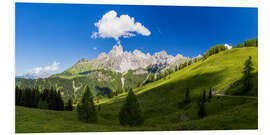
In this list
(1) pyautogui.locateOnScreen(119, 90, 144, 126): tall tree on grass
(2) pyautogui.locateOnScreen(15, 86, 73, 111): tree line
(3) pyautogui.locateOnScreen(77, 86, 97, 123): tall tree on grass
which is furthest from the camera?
(2) pyautogui.locateOnScreen(15, 86, 73, 111): tree line

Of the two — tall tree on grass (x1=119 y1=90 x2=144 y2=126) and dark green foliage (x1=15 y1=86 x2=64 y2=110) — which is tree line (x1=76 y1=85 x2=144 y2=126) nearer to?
tall tree on grass (x1=119 y1=90 x2=144 y2=126)

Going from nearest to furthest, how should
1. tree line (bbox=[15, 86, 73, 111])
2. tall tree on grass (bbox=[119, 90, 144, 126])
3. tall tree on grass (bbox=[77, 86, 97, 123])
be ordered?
tall tree on grass (bbox=[119, 90, 144, 126]) → tall tree on grass (bbox=[77, 86, 97, 123]) → tree line (bbox=[15, 86, 73, 111])

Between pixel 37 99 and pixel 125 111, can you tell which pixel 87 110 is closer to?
pixel 125 111

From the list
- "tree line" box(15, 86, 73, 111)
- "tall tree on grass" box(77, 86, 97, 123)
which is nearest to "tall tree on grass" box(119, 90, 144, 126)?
"tall tree on grass" box(77, 86, 97, 123)

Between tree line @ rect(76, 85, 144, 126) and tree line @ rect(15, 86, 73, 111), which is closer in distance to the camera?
tree line @ rect(76, 85, 144, 126)

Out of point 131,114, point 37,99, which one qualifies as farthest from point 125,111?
point 37,99

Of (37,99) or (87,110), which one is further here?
(37,99)

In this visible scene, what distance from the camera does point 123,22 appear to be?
31.3 metres

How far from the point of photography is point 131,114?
2673 cm

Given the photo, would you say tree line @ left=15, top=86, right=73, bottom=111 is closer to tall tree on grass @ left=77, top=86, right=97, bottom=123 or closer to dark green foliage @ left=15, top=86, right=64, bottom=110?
dark green foliage @ left=15, top=86, right=64, bottom=110

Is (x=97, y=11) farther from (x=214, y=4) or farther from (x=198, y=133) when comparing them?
(x=198, y=133)

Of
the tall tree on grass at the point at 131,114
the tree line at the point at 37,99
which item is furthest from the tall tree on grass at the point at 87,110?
the tree line at the point at 37,99

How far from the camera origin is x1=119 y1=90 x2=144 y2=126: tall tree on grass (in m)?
26.5

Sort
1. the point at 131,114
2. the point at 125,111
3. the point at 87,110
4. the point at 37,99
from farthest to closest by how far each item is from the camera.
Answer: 1. the point at 37,99
2. the point at 87,110
3. the point at 125,111
4. the point at 131,114
